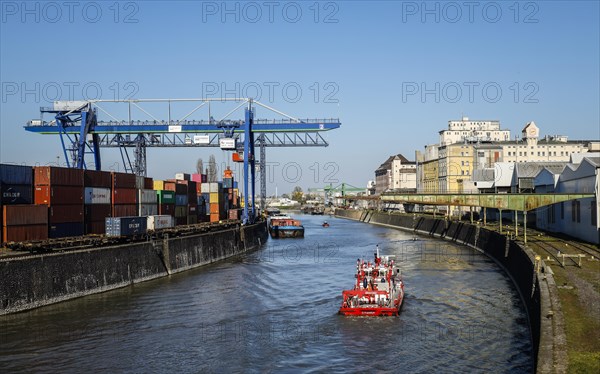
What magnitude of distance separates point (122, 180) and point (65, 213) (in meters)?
10.4

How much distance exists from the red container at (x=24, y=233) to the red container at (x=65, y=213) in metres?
1.32

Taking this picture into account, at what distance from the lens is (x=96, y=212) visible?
49.6m

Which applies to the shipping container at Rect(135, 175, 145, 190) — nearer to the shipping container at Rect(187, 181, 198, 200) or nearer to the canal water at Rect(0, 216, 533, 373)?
the shipping container at Rect(187, 181, 198, 200)

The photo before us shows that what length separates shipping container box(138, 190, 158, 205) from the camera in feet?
190

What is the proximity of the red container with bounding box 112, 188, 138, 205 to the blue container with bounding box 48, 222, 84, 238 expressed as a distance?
643 centimetres

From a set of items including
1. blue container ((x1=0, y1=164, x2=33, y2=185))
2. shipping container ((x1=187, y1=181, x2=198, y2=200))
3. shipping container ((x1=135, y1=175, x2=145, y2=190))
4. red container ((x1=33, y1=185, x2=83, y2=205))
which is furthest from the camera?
shipping container ((x1=187, y1=181, x2=198, y2=200))

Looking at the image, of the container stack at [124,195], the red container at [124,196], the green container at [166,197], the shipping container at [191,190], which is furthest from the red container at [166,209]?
the shipping container at [191,190]

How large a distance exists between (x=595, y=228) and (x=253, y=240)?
44004 mm

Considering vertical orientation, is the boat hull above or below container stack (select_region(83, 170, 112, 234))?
below

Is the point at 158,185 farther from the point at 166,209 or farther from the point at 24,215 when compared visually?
the point at 24,215

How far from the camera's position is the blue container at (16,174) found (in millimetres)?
39625


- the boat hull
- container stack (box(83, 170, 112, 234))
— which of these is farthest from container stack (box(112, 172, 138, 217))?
the boat hull

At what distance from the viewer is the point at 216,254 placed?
208ft

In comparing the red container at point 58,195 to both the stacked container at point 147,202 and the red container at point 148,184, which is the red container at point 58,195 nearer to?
the stacked container at point 147,202
